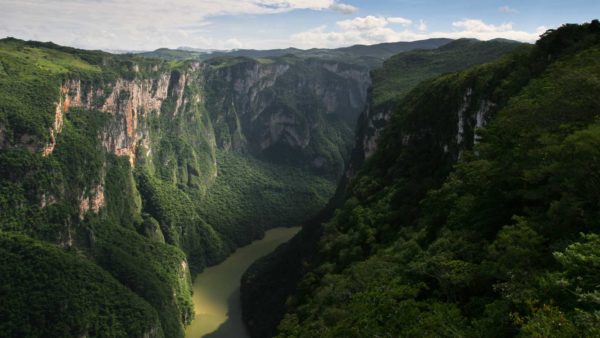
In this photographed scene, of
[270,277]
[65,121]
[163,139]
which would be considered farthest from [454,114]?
[163,139]

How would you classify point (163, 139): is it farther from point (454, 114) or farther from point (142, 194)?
point (454, 114)

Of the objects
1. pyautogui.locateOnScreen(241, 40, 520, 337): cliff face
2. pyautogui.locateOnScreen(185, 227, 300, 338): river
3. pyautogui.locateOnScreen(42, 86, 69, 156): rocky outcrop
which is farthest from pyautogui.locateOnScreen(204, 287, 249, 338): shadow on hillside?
pyautogui.locateOnScreen(42, 86, 69, 156): rocky outcrop

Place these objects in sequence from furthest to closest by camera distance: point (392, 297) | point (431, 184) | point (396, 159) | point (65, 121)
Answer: point (65, 121), point (396, 159), point (431, 184), point (392, 297)

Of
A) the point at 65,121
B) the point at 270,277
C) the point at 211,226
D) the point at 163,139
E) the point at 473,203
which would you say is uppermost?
the point at 473,203

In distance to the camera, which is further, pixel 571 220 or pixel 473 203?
pixel 473 203

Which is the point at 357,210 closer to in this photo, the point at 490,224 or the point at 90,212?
the point at 490,224

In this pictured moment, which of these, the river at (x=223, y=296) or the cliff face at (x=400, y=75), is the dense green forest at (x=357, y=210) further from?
the river at (x=223, y=296)

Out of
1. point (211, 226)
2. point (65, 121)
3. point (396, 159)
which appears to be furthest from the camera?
point (211, 226)
